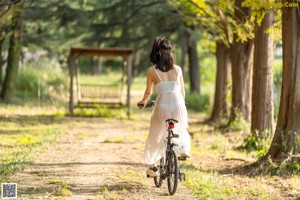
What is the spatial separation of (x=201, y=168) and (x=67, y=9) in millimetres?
16246

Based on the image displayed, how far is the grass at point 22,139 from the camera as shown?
12.2 metres

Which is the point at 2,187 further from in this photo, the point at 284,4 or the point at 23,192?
the point at 284,4

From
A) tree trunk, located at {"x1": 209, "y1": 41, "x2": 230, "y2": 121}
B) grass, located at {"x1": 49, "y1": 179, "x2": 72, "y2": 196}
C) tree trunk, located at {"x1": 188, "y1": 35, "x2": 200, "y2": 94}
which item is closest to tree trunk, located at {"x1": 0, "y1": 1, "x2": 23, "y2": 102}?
tree trunk, located at {"x1": 209, "y1": 41, "x2": 230, "y2": 121}

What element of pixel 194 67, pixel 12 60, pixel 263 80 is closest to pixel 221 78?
pixel 12 60

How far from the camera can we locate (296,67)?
12.3 meters

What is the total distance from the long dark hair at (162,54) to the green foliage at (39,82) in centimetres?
2105

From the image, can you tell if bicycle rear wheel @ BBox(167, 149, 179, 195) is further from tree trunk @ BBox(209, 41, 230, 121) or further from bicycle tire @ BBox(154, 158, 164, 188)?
tree trunk @ BBox(209, 41, 230, 121)

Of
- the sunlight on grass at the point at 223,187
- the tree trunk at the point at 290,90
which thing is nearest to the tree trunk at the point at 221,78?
the tree trunk at the point at 290,90

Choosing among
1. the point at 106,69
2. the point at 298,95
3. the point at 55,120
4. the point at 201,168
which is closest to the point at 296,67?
the point at 298,95

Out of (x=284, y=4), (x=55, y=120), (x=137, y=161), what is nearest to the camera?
(x=284, y=4)

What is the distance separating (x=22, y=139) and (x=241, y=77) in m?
6.82

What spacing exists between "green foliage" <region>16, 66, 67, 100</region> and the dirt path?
13.6 meters

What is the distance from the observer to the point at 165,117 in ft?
32.0

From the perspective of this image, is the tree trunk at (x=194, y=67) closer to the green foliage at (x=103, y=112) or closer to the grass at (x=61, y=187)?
the green foliage at (x=103, y=112)
